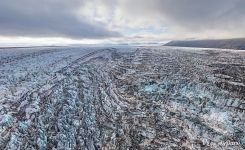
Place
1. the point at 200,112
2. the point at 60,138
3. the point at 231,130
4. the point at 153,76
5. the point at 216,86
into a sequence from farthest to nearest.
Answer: the point at 153,76 → the point at 216,86 → the point at 200,112 → the point at 231,130 → the point at 60,138

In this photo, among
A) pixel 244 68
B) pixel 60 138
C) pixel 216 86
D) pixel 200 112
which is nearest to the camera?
pixel 60 138

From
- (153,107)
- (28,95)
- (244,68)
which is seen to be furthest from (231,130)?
(244,68)

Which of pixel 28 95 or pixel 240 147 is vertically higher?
pixel 28 95

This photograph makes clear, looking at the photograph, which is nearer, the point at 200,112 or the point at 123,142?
the point at 123,142

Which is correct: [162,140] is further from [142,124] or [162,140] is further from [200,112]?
[200,112]

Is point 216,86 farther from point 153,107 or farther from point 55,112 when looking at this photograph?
point 55,112

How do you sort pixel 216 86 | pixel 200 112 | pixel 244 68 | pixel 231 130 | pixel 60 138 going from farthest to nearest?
pixel 244 68
pixel 216 86
pixel 200 112
pixel 231 130
pixel 60 138

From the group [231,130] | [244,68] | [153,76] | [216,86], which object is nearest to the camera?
[231,130]

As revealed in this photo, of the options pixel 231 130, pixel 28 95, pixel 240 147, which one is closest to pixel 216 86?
pixel 231 130

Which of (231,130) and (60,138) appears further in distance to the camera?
(231,130)
